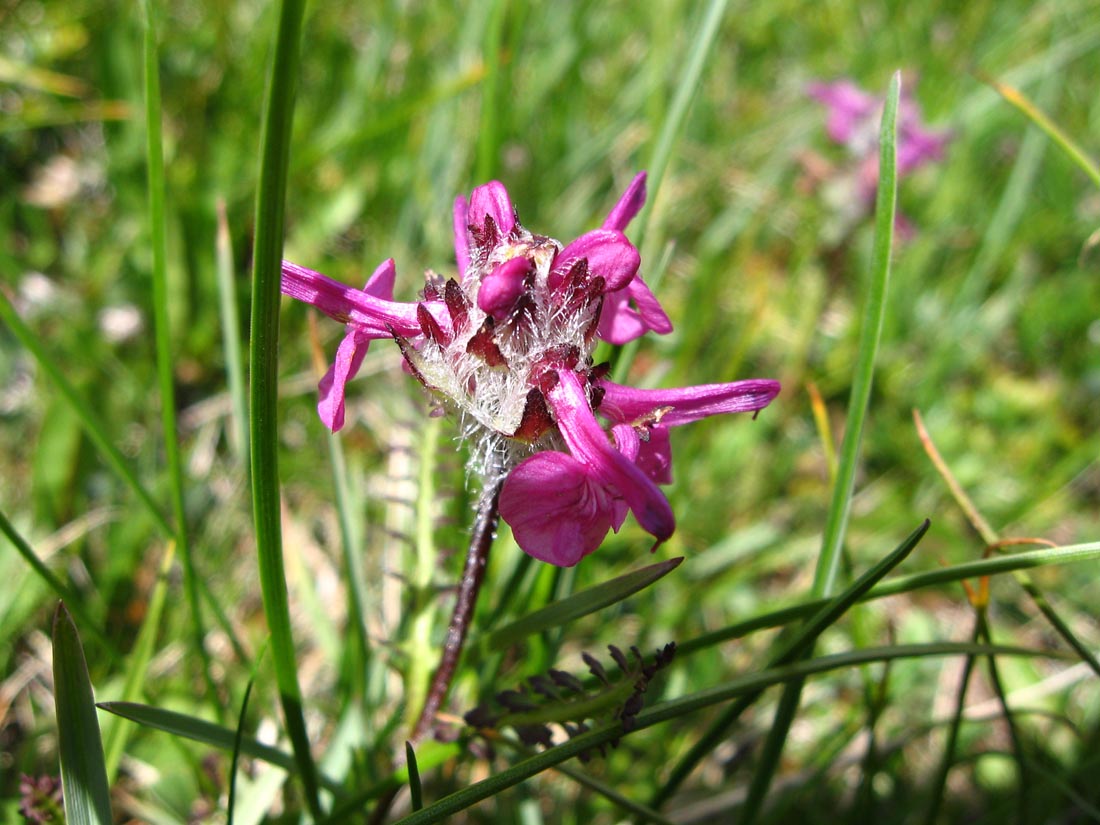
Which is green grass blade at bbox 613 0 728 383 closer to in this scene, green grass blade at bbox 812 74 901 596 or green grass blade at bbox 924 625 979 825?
green grass blade at bbox 812 74 901 596

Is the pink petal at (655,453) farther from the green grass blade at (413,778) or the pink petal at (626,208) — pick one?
the green grass blade at (413,778)

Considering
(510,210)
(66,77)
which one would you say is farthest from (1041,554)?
(66,77)

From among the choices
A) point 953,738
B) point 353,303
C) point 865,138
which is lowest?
point 953,738

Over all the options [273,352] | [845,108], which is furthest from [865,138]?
[273,352]

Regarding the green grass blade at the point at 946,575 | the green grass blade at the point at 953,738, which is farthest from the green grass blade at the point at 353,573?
the green grass blade at the point at 953,738

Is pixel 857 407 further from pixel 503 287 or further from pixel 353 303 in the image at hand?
pixel 353 303
